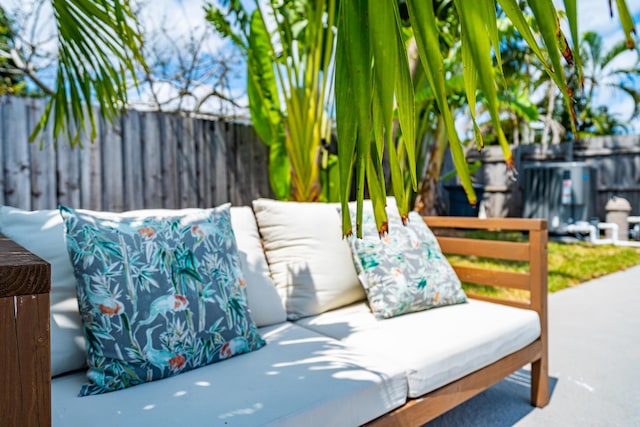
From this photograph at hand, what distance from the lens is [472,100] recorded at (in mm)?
505

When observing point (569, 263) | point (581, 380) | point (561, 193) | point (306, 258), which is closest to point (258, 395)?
point (306, 258)

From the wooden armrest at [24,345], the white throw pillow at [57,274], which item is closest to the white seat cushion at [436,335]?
the white throw pillow at [57,274]

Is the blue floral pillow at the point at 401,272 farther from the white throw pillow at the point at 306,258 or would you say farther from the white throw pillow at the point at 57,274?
the white throw pillow at the point at 57,274

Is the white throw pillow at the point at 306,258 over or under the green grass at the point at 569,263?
over

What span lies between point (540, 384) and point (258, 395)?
1460mm

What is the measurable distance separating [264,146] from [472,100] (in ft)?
13.4

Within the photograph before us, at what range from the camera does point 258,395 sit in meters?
1.17

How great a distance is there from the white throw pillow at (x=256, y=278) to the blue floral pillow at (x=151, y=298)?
245mm

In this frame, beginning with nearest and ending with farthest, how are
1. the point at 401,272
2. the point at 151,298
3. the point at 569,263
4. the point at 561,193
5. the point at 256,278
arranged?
the point at 151,298 → the point at 256,278 → the point at 401,272 → the point at 569,263 → the point at 561,193

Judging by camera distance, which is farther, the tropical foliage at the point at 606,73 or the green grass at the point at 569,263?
the tropical foliage at the point at 606,73

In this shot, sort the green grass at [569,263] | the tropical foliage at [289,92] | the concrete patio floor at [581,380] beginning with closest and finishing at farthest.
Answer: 1. the concrete patio floor at [581,380]
2. the tropical foliage at [289,92]
3. the green grass at [569,263]

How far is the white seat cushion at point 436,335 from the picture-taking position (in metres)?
1.48

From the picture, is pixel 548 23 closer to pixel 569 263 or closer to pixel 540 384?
pixel 540 384

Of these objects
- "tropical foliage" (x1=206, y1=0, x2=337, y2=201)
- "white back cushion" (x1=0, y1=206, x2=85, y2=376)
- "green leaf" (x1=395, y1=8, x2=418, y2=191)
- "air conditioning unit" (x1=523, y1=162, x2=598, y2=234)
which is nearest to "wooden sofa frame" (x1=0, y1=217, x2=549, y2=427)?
"white back cushion" (x1=0, y1=206, x2=85, y2=376)
